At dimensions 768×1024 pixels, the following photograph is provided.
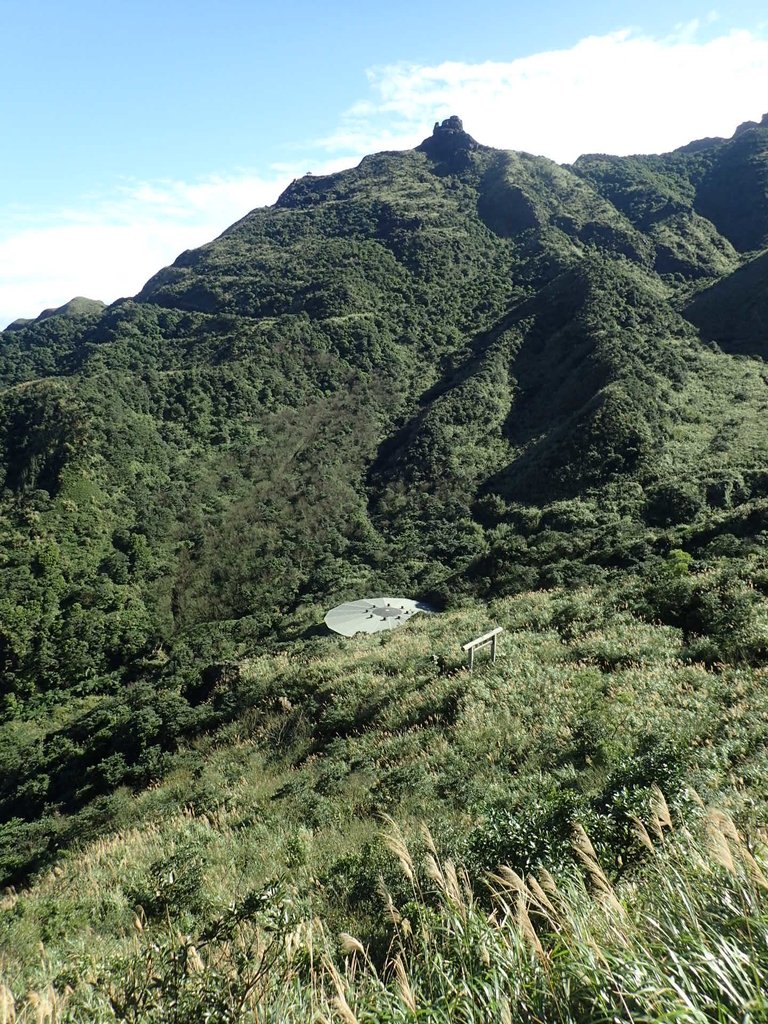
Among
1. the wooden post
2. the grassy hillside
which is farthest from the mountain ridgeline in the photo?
the grassy hillside

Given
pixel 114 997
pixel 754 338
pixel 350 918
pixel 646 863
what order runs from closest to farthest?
pixel 114 997 < pixel 646 863 < pixel 350 918 < pixel 754 338

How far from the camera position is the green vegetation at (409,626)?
2775 mm

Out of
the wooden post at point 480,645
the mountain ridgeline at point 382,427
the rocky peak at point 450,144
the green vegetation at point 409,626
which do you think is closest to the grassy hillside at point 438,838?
the green vegetation at point 409,626

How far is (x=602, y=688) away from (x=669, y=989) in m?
7.67

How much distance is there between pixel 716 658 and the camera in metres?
9.16

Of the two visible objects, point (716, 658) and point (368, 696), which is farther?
point (368, 696)

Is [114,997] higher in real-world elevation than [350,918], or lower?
higher

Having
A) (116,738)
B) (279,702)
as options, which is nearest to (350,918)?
(279,702)

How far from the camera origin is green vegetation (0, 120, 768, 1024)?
2.78 m

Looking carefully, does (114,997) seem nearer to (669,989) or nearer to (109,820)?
(669,989)

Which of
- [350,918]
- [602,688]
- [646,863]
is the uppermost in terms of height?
[646,863]

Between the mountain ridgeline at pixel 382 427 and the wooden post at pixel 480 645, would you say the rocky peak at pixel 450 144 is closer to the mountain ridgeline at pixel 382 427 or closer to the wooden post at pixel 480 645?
the mountain ridgeline at pixel 382 427

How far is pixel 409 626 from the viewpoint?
766 inches

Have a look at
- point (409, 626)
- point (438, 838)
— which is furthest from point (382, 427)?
point (438, 838)
